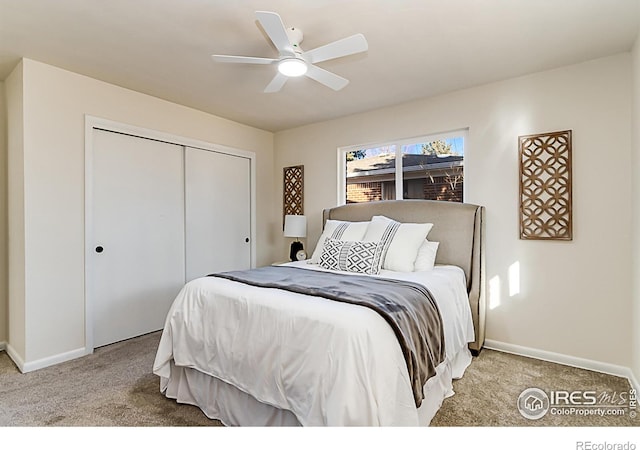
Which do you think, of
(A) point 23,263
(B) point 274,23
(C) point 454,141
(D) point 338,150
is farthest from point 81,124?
(C) point 454,141

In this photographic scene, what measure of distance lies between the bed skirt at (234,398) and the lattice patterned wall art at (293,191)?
260cm

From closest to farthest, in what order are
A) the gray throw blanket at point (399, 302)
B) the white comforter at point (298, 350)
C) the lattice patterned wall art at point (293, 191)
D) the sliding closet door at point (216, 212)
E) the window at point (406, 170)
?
the white comforter at point (298, 350) → the gray throw blanket at point (399, 302) → the window at point (406, 170) → the sliding closet door at point (216, 212) → the lattice patterned wall art at point (293, 191)

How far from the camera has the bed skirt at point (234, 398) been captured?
171cm

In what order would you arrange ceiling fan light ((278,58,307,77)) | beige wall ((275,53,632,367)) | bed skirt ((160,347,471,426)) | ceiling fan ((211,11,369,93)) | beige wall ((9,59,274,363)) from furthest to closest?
beige wall ((9,59,274,363)) → beige wall ((275,53,632,367)) → ceiling fan light ((278,58,307,77)) → ceiling fan ((211,11,369,93)) → bed skirt ((160,347,471,426))

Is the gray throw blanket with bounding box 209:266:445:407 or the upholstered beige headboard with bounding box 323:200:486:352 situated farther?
the upholstered beige headboard with bounding box 323:200:486:352

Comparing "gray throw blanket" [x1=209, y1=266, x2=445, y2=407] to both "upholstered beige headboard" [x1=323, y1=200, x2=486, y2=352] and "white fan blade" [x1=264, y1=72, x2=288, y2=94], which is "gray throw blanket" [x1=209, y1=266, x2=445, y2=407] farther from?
"white fan blade" [x1=264, y1=72, x2=288, y2=94]

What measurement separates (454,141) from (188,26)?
8.23 feet

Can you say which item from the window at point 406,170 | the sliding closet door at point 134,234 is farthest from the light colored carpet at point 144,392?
the window at point 406,170

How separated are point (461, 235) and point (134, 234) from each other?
308 cm

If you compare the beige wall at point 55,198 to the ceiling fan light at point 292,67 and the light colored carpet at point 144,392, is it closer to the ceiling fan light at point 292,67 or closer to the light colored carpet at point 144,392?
the light colored carpet at point 144,392

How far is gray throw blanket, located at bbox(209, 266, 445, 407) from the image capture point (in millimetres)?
1572

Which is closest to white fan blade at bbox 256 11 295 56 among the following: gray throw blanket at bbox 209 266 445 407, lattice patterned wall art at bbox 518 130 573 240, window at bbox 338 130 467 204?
gray throw blanket at bbox 209 266 445 407
